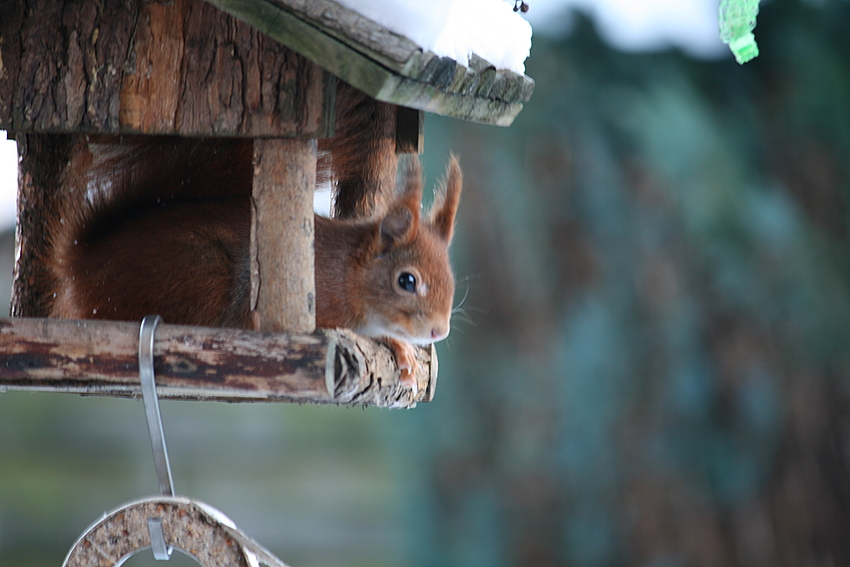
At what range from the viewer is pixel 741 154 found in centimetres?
238

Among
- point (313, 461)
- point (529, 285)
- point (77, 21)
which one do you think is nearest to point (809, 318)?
point (529, 285)

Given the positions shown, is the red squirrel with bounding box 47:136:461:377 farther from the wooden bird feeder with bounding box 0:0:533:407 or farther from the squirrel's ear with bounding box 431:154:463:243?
the wooden bird feeder with bounding box 0:0:533:407

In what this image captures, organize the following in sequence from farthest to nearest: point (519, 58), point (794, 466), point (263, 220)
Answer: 1. point (794, 466)
2. point (519, 58)
3. point (263, 220)

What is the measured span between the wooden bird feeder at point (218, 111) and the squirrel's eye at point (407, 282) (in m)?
→ 0.19

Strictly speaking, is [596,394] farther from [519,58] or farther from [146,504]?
[146,504]

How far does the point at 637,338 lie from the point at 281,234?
168cm

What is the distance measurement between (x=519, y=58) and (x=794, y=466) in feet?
5.61

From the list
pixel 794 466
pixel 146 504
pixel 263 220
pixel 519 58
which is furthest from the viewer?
pixel 794 466

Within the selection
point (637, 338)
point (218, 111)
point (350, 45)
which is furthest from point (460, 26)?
point (637, 338)

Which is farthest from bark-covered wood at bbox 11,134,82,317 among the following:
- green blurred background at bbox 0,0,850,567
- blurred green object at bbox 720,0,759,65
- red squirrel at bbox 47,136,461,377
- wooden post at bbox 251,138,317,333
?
green blurred background at bbox 0,0,850,567

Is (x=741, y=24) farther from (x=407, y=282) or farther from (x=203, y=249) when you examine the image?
(x=203, y=249)

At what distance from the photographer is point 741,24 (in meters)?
0.89

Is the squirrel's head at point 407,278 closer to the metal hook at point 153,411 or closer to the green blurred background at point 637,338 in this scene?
the metal hook at point 153,411

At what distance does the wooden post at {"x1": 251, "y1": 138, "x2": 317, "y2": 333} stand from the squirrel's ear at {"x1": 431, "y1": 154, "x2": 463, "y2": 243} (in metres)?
0.30
